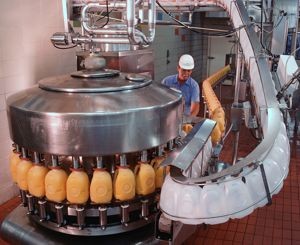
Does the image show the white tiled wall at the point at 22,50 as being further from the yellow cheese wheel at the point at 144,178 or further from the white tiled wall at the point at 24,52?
the yellow cheese wheel at the point at 144,178

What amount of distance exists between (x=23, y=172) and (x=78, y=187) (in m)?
0.23

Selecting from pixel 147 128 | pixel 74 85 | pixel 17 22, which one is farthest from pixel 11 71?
pixel 147 128

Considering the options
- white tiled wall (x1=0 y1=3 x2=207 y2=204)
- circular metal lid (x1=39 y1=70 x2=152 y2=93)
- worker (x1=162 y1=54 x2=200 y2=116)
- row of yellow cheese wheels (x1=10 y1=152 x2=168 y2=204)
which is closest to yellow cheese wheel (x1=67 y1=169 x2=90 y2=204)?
row of yellow cheese wheels (x1=10 y1=152 x2=168 y2=204)

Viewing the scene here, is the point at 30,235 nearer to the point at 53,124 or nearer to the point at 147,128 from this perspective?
the point at 53,124

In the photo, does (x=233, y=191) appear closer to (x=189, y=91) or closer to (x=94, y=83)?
(x=94, y=83)

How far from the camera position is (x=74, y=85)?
102 centimetres

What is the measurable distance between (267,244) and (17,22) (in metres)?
2.37

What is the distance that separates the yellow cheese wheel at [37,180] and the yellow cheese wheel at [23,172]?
0.12 feet

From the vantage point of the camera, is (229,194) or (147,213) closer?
(229,194)

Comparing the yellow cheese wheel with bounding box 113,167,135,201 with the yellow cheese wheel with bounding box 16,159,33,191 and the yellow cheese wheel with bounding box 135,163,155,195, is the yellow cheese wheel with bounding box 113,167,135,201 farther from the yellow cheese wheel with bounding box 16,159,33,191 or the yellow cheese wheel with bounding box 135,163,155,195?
the yellow cheese wheel with bounding box 16,159,33,191

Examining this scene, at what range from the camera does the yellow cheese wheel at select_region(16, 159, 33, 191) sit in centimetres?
106

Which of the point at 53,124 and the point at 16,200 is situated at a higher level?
the point at 53,124

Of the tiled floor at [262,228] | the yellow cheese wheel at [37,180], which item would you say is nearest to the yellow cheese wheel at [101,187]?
the yellow cheese wheel at [37,180]

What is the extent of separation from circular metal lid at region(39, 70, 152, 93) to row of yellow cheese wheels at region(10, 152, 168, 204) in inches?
9.9
